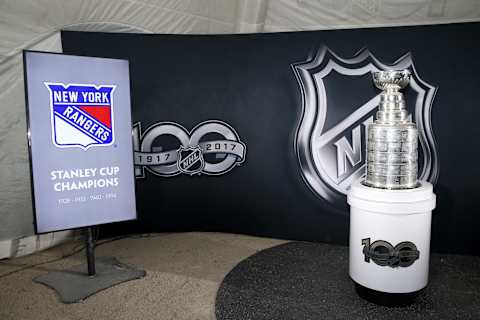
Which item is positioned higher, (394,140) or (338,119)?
(338,119)

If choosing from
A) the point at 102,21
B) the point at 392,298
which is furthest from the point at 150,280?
the point at 102,21

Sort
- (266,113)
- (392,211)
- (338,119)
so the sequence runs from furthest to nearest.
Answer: (266,113) < (338,119) < (392,211)

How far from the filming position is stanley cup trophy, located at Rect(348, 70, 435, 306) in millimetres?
1802

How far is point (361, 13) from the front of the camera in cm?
272

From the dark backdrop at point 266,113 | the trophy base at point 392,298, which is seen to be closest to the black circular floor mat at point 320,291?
the trophy base at point 392,298

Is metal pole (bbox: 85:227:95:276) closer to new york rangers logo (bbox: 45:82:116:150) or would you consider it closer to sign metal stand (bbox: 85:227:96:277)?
sign metal stand (bbox: 85:227:96:277)

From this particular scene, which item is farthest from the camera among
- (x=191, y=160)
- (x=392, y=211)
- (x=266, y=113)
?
(x=191, y=160)

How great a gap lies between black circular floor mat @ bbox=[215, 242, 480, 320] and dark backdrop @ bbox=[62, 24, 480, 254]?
1.02 ft

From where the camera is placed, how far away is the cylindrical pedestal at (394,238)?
179 centimetres

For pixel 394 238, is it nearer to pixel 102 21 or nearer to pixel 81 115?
pixel 81 115

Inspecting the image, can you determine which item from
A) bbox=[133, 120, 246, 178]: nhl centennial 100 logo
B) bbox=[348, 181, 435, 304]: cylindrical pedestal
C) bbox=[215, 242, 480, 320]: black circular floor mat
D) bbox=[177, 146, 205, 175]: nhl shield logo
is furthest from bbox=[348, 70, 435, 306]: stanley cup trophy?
bbox=[177, 146, 205, 175]: nhl shield logo

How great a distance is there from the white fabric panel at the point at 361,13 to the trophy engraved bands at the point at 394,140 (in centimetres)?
99

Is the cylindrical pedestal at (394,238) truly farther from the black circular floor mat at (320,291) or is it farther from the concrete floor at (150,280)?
the concrete floor at (150,280)

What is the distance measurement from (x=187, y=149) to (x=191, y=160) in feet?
0.28
